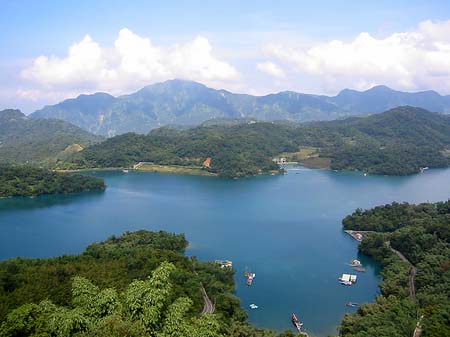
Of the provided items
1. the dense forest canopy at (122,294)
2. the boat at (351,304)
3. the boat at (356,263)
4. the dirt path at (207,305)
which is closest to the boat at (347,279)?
the boat at (356,263)

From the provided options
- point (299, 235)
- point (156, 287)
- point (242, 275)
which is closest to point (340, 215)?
point (299, 235)

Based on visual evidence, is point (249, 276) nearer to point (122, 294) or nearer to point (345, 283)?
point (345, 283)

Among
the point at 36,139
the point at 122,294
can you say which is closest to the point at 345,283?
the point at 122,294

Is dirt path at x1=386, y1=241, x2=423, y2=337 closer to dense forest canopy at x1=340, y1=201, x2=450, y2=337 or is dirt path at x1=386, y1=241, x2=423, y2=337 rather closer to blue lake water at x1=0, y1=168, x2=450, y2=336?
dense forest canopy at x1=340, y1=201, x2=450, y2=337

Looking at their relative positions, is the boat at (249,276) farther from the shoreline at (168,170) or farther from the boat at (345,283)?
the shoreline at (168,170)

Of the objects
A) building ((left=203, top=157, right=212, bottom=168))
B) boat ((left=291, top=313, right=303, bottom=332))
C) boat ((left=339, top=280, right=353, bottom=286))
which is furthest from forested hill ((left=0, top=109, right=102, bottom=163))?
boat ((left=291, top=313, right=303, bottom=332))

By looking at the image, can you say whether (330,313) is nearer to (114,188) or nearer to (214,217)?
(214,217)

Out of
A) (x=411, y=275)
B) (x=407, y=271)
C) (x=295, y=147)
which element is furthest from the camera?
(x=295, y=147)
